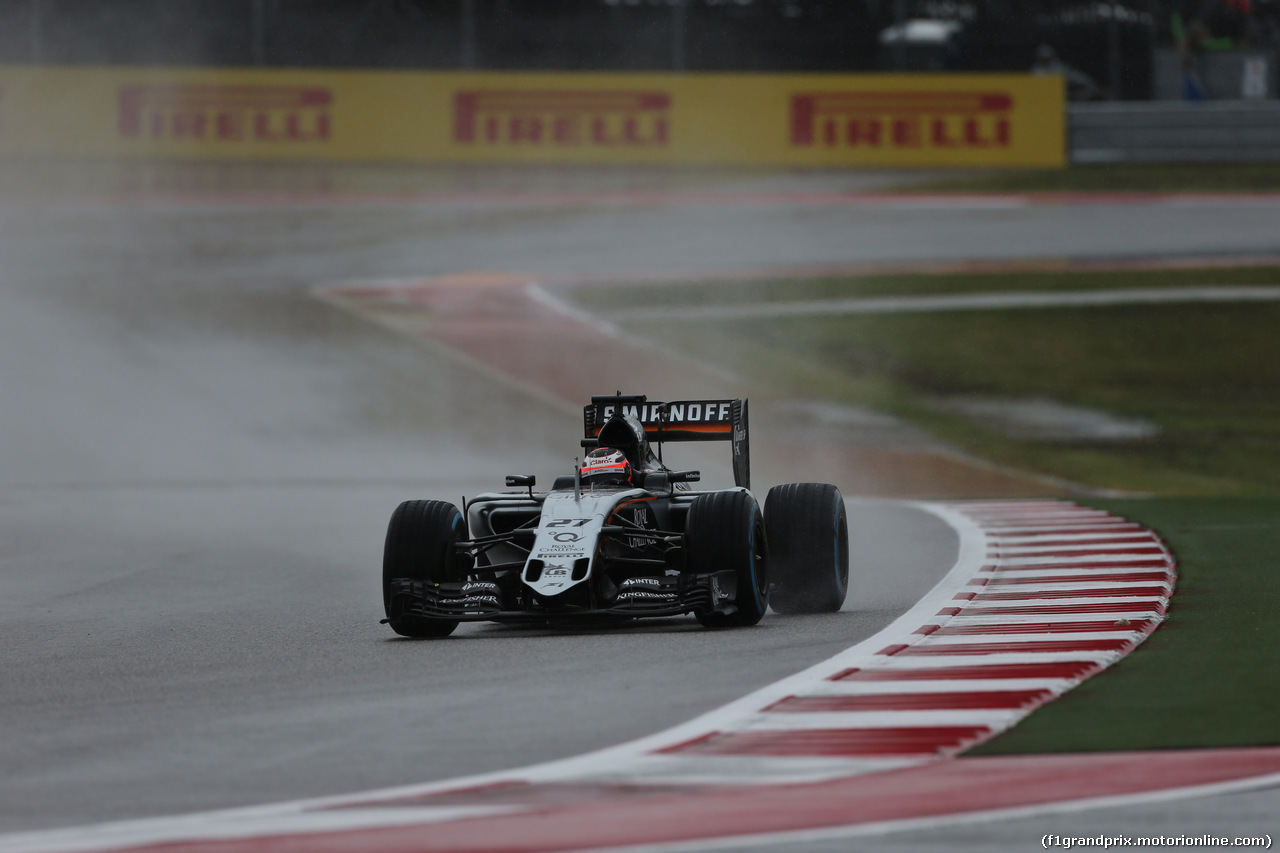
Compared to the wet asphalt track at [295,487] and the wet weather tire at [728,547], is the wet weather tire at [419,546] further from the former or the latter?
the wet weather tire at [728,547]

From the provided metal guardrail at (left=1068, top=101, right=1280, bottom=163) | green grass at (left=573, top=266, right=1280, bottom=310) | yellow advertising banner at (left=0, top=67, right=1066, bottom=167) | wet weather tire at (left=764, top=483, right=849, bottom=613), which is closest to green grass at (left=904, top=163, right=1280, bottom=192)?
metal guardrail at (left=1068, top=101, right=1280, bottom=163)

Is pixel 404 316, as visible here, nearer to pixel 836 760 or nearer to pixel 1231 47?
pixel 1231 47

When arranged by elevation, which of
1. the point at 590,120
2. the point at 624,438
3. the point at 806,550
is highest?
the point at 590,120

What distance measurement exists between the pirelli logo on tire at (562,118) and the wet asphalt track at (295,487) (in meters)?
1.05

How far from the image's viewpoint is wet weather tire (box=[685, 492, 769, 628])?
9.27m

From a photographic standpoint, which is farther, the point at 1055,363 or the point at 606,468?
the point at 1055,363

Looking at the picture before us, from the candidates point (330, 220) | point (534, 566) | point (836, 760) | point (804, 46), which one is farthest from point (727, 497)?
point (804, 46)

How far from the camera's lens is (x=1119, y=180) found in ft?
111

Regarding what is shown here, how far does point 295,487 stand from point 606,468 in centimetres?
1089

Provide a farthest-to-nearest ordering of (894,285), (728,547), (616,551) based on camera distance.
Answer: (894,285)
(616,551)
(728,547)

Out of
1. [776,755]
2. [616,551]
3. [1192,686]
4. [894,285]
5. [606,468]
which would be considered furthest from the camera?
[894,285]

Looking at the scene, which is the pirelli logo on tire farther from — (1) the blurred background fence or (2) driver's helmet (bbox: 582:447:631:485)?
(2) driver's helmet (bbox: 582:447:631:485)

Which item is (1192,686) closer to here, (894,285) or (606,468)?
Answer: (606,468)

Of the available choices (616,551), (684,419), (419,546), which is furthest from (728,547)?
(684,419)
